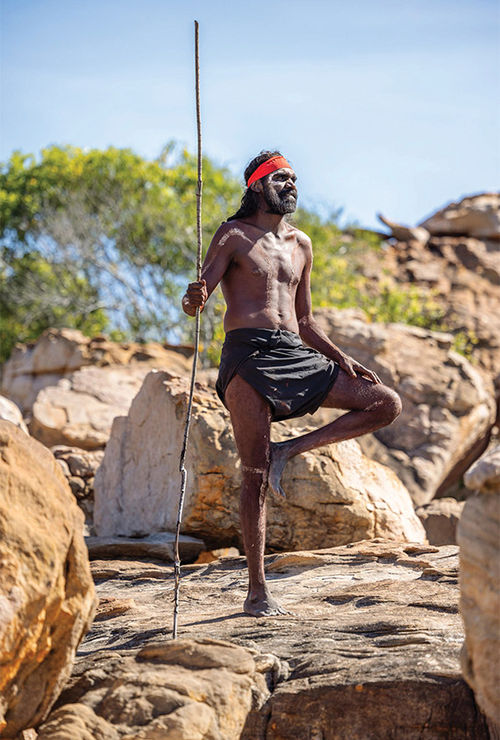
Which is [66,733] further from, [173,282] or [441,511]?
[173,282]

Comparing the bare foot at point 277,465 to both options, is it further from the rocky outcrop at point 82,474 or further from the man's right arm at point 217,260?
the rocky outcrop at point 82,474

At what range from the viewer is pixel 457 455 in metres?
10.3

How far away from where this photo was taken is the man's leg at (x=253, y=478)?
4141 mm

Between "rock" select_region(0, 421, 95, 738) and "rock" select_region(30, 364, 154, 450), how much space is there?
7551 mm

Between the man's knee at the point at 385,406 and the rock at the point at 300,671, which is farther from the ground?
the man's knee at the point at 385,406

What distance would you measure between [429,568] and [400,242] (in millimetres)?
17317

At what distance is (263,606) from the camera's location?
4105 millimetres

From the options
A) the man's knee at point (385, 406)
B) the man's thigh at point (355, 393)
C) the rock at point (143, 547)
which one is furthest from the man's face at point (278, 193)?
the rock at point (143, 547)

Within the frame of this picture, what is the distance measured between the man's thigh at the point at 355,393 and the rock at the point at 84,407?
21.6ft

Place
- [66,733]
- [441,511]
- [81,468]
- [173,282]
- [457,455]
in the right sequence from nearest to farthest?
1. [66,733]
2. [441,511]
3. [81,468]
4. [457,455]
5. [173,282]

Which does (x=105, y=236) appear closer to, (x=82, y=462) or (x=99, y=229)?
(x=99, y=229)

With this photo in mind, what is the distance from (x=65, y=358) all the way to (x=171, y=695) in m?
12.3

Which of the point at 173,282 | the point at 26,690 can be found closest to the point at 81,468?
the point at 26,690

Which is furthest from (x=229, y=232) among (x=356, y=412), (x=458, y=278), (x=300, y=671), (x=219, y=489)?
(x=458, y=278)
